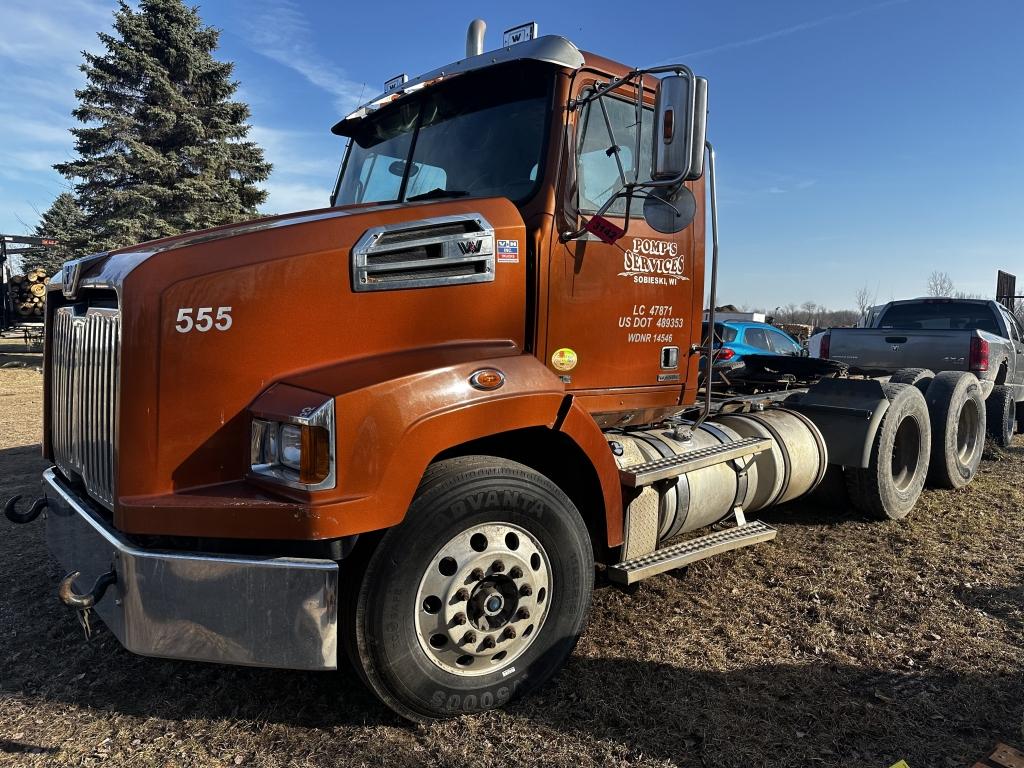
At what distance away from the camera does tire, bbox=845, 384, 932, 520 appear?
5.40 metres

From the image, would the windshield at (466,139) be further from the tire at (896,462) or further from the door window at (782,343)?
the door window at (782,343)

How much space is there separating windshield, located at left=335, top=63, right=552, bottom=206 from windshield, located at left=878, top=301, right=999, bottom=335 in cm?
790

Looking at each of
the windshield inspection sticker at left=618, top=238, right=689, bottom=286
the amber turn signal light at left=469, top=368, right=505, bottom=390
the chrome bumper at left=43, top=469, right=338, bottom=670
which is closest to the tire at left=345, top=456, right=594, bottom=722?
the chrome bumper at left=43, top=469, right=338, bottom=670

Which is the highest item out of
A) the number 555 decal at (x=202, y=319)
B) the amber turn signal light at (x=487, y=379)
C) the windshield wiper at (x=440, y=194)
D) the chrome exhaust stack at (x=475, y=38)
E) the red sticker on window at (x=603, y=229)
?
the chrome exhaust stack at (x=475, y=38)

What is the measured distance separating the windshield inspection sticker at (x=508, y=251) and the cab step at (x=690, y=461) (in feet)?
3.79

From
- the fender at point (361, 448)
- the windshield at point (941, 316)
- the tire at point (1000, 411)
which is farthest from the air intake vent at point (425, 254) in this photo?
the windshield at point (941, 316)

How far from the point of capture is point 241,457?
261 centimetres

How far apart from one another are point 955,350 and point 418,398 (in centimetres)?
735

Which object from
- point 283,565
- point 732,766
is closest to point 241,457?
point 283,565

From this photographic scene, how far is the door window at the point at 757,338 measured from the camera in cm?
1330

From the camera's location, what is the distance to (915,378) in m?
6.50

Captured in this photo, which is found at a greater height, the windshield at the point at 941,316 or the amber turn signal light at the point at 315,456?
the windshield at the point at 941,316

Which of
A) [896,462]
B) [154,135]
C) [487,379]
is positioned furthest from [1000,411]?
[154,135]

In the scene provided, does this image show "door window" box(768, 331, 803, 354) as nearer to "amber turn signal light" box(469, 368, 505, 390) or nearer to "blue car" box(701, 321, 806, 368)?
"blue car" box(701, 321, 806, 368)
